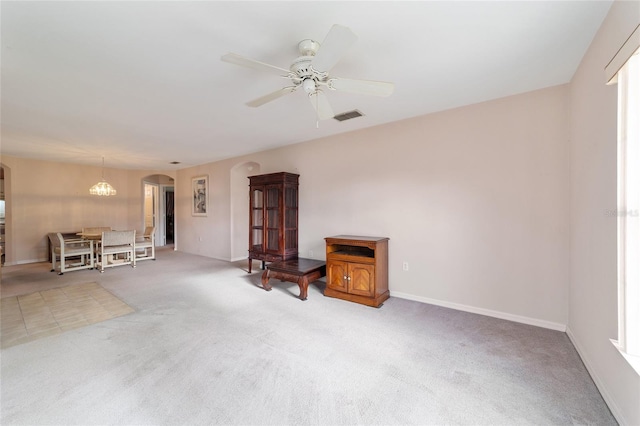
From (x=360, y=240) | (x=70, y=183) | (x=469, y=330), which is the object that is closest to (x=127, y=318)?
(x=360, y=240)

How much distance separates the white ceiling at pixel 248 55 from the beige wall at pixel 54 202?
10.6ft

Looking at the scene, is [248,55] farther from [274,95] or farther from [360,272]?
[360,272]

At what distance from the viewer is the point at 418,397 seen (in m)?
1.72

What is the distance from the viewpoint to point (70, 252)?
515cm

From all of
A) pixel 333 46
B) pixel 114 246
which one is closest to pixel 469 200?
pixel 333 46

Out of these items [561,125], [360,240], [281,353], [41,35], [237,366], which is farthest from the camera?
[360,240]

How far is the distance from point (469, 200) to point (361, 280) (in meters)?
1.67

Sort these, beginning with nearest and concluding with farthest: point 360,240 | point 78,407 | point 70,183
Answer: point 78,407
point 360,240
point 70,183

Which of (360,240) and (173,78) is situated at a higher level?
(173,78)

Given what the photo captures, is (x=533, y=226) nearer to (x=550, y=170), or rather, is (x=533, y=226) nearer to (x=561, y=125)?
(x=550, y=170)

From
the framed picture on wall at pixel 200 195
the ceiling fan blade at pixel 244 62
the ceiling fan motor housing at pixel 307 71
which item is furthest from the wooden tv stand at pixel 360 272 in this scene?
the framed picture on wall at pixel 200 195

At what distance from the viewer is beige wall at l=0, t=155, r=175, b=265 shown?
5.84 m

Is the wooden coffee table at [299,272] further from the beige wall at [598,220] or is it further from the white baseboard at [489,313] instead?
the beige wall at [598,220]

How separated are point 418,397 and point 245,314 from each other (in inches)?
80.8
